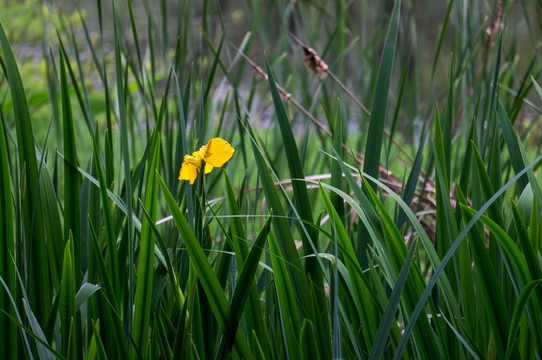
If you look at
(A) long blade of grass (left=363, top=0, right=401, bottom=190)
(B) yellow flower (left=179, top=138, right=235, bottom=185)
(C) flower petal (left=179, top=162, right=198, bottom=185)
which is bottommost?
(C) flower petal (left=179, top=162, right=198, bottom=185)

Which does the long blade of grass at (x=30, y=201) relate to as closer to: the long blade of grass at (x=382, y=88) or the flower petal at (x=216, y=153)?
the flower petal at (x=216, y=153)

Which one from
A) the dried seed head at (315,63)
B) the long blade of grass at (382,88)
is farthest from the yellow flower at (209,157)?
the dried seed head at (315,63)

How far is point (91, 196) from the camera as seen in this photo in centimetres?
56

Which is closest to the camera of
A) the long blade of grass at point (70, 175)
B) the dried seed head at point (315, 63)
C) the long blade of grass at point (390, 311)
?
the long blade of grass at point (390, 311)

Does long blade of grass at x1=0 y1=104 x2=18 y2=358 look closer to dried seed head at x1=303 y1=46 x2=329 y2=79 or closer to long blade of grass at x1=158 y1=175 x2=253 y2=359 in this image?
long blade of grass at x1=158 y1=175 x2=253 y2=359

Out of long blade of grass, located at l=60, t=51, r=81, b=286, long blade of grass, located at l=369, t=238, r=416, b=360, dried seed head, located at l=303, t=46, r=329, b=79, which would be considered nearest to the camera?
long blade of grass, located at l=369, t=238, r=416, b=360

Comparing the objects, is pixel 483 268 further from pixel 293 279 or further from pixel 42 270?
pixel 42 270

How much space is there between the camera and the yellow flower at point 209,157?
0.45 metres

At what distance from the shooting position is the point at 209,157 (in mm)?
451

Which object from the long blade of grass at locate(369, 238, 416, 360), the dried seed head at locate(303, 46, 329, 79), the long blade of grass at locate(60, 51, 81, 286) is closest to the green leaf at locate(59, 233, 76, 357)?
the long blade of grass at locate(60, 51, 81, 286)

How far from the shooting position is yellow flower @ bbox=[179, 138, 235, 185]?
0.45 m

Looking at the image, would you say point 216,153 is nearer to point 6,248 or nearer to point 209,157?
point 209,157

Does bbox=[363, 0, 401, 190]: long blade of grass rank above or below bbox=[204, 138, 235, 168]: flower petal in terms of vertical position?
above

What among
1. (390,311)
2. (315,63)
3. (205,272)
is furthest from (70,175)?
(315,63)
